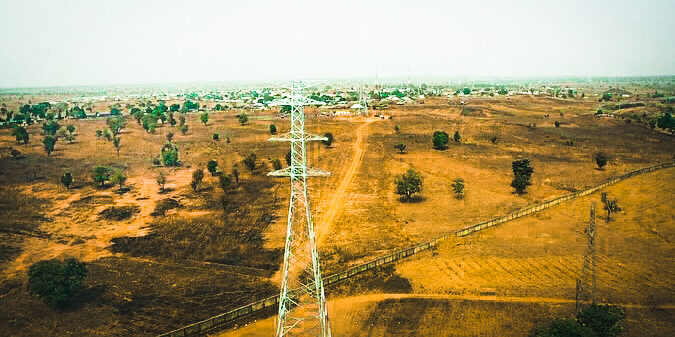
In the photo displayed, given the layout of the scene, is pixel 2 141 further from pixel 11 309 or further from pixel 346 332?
pixel 346 332

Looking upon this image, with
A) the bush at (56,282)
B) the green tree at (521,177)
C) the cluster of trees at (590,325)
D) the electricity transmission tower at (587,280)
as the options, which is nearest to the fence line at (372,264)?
the green tree at (521,177)

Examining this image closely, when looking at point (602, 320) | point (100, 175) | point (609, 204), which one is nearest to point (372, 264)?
point (602, 320)

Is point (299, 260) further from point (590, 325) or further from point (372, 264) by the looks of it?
point (590, 325)

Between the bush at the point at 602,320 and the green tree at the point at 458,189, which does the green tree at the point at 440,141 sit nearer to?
the green tree at the point at 458,189

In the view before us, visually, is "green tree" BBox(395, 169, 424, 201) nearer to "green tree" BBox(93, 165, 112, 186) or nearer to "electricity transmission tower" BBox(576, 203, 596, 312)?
"electricity transmission tower" BBox(576, 203, 596, 312)

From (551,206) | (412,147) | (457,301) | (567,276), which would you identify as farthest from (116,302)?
(412,147)

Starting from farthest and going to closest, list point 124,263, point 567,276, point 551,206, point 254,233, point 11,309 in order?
point 551,206 < point 254,233 < point 124,263 < point 567,276 < point 11,309
